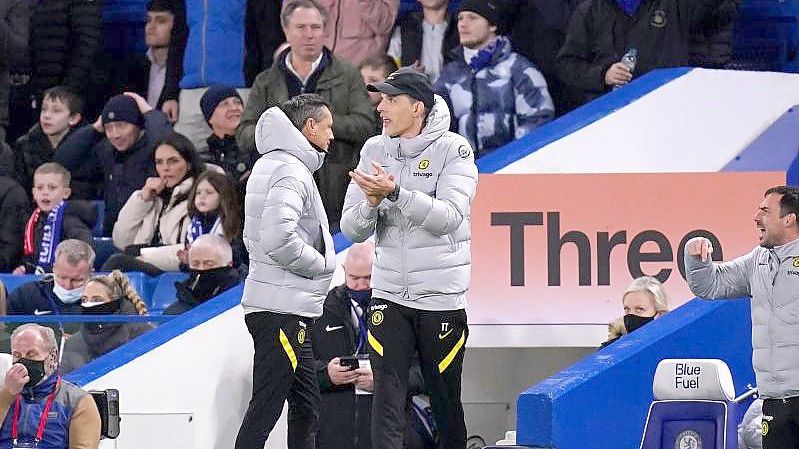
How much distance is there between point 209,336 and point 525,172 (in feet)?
5.84

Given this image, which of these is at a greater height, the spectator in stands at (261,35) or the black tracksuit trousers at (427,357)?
the spectator in stands at (261,35)

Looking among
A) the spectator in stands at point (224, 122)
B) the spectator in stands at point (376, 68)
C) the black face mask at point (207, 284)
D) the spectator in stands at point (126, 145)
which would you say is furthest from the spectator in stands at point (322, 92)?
the spectator in stands at point (126, 145)

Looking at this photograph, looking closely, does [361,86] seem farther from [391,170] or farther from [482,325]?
[391,170]

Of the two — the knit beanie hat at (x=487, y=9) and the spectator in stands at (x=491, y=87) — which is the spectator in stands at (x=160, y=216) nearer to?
the spectator in stands at (x=491, y=87)

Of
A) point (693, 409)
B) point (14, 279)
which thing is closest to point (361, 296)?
point (693, 409)

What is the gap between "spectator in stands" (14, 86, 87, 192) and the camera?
38.5 ft

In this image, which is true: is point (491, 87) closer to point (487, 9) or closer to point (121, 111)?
point (487, 9)

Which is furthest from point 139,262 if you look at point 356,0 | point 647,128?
point 647,128

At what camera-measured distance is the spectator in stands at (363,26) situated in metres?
11.2

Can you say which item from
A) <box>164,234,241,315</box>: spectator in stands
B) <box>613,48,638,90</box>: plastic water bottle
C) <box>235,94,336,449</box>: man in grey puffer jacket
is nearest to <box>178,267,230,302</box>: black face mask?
<box>164,234,241,315</box>: spectator in stands

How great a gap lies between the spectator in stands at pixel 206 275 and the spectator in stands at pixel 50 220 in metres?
1.19

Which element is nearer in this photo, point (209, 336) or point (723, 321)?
point (723, 321)

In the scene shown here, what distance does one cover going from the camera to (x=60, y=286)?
980 cm

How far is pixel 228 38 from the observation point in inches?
456
